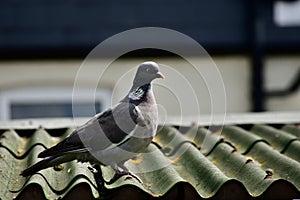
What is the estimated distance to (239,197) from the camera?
12.8 ft

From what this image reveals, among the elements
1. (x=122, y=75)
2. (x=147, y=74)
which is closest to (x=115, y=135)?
(x=147, y=74)

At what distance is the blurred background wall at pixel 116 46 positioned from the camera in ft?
33.7

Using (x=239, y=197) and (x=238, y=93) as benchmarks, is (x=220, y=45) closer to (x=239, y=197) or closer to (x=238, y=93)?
(x=238, y=93)

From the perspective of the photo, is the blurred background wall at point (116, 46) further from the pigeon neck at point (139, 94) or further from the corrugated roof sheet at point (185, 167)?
the pigeon neck at point (139, 94)

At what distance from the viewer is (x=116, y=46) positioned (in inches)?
408

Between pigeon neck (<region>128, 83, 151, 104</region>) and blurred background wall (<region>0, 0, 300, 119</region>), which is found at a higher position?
pigeon neck (<region>128, 83, 151, 104</region>)

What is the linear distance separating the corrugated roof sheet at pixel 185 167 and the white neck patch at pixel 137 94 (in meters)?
0.39

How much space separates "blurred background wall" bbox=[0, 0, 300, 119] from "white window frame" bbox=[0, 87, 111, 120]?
0.04 ft

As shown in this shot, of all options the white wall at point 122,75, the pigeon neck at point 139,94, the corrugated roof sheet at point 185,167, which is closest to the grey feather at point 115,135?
the pigeon neck at point 139,94

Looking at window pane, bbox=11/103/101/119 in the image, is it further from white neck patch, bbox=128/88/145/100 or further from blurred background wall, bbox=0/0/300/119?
white neck patch, bbox=128/88/145/100

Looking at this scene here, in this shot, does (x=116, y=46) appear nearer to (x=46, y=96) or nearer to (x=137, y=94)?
(x=46, y=96)

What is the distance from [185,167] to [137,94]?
0.48m

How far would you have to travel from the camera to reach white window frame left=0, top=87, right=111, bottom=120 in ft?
34.0

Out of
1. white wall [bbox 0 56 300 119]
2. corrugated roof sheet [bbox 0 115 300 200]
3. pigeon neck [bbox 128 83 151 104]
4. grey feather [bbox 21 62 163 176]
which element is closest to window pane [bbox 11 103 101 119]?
white wall [bbox 0 56 300 119]
